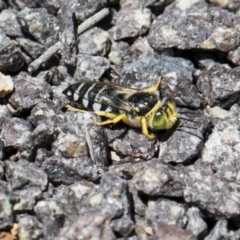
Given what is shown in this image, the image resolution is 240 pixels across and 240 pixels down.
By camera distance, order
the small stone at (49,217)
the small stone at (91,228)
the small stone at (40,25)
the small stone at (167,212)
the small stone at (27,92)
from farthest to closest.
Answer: the small stone at (40,25)
the small stone at (27,92)
the small stone at (167,212)
the small stone at (49,217)
the small stone at (91,228)

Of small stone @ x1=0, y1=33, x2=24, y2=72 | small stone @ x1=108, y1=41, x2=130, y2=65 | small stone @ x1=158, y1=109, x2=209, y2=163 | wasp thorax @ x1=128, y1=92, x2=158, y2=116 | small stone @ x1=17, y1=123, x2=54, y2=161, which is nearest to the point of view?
small stone @ x1=17, y1=123, x2=54, y2=161

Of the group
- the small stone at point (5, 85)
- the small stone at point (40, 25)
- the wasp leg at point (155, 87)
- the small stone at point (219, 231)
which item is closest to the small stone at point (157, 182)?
the small stone at point (219, 231)

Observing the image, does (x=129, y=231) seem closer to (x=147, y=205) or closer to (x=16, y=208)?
(x=147, y=205)

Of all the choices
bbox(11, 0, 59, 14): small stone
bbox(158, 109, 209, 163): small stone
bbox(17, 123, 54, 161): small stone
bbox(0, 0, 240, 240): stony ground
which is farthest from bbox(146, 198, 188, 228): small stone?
bbox(11, 0, 59, 14): small stone

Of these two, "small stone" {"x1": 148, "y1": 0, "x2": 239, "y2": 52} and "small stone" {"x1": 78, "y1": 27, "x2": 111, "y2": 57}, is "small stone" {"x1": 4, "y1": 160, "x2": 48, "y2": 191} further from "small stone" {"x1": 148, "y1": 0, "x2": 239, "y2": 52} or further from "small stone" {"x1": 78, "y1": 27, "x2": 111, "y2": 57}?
"small stone" {"x1": 148, "y1": 0, "x2": 239, "y2": 52}

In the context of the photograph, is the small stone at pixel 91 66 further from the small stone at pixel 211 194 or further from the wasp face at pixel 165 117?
the small stone at pixel 211 194

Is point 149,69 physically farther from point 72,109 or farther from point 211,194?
point 211,194

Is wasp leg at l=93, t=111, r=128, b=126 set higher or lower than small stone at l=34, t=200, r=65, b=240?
higher
